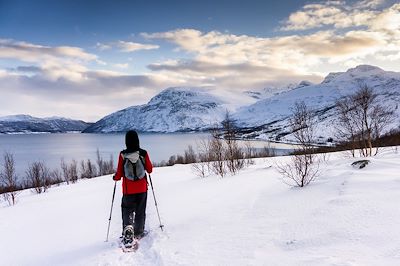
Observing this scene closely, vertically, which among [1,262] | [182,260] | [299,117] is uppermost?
[299,117]

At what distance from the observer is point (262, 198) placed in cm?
939

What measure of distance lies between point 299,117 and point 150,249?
817cm

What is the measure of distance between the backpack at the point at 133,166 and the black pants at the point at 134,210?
0.48 meters

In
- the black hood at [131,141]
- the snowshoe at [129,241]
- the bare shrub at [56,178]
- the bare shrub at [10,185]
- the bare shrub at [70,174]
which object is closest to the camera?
the snowshoe at [129,241]

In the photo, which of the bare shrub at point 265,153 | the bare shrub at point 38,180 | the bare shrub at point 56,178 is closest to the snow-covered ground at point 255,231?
the bare shrub at point 38,180

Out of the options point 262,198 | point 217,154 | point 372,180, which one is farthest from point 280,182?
point 217,154

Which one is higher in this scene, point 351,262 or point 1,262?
point 351,262

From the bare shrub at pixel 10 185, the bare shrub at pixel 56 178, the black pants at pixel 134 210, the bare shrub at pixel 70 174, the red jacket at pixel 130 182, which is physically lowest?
the bare shrub at pixel 56 178

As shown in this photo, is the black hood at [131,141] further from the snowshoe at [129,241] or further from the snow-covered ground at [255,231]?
the snow-covered ground at [255,231]

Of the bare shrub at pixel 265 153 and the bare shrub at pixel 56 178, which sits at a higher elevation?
the bare shrub at pixel 265 153

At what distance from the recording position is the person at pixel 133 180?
7715 mm

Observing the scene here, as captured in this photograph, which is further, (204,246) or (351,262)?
(204,246)

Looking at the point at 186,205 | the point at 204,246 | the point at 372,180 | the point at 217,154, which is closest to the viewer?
the point at 204,246

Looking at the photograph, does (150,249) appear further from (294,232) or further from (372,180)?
(372,180)
